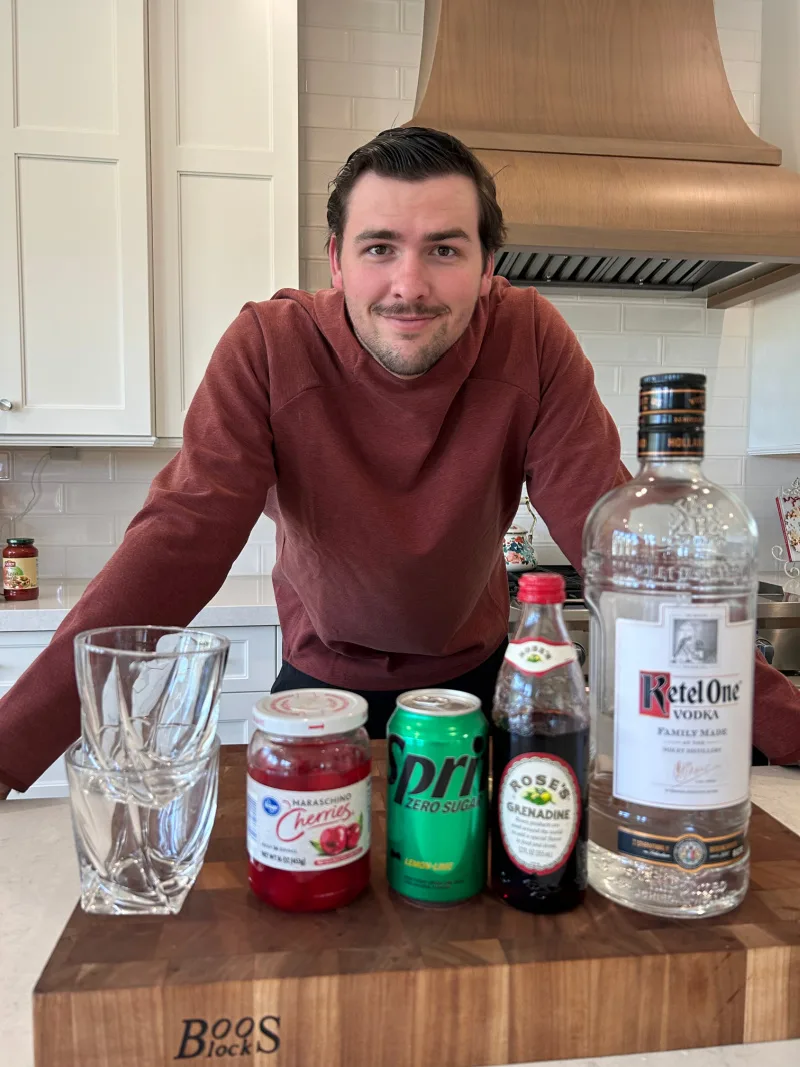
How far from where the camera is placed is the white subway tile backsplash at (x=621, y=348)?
97.7 inches

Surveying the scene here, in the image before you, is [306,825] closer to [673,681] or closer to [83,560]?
[673,681]

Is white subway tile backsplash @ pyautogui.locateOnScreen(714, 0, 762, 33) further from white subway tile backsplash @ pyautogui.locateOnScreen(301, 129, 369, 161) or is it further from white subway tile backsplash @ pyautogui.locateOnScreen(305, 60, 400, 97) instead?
white subway tile backsplash @ pyautogui.locateOnScreen(301, 129, 369, 161)

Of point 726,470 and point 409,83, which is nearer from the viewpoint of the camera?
point 409,83

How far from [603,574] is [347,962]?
31 cm

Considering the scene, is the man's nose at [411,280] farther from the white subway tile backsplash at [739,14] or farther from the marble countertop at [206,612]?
the white subway tile backsplash at [739,14]

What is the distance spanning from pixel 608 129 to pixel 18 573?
1.83 metres

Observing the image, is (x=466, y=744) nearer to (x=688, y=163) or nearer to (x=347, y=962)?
(x=347, y=962)

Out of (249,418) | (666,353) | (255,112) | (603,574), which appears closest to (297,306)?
(249,418)

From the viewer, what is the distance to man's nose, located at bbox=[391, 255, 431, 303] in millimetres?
1028

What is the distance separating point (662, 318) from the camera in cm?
250

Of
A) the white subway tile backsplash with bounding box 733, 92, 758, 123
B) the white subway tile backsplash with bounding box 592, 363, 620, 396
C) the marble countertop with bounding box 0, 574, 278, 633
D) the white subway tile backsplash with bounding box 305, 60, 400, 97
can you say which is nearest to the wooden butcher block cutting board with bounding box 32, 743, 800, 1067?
the marble countertop with bounding box 0, 574, 278, 633

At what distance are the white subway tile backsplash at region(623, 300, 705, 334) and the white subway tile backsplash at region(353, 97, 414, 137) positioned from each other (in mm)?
873

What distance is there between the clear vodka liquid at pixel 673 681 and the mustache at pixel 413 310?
1.74 feet

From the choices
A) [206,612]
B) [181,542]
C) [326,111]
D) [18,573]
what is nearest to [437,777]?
[181,542]
